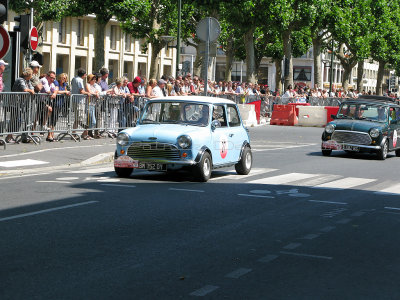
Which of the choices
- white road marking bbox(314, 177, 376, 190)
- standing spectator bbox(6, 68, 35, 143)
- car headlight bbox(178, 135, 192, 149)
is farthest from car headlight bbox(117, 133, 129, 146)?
standing spectator bbox(6, 68, 35, 143)

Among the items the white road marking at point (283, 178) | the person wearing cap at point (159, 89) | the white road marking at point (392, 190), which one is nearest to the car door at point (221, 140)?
the white road marking at point (283, 178)

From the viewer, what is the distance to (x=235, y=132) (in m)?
16.5

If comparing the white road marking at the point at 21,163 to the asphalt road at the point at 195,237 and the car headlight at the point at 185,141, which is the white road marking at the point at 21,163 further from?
the car headlight at the point at 185,141

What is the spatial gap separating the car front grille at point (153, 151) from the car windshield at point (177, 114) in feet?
2.85

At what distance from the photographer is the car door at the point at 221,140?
50.7 feet

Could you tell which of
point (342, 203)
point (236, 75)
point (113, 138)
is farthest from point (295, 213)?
point (236, 75)

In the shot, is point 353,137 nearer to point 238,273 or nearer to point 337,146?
point 337,146

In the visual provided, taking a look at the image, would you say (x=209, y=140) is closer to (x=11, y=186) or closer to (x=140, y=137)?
(x=140, y=137)

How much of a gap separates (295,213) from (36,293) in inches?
223

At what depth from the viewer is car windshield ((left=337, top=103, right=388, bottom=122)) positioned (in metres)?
23.3

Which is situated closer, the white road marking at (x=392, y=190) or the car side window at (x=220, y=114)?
the white road marking at (x=392, y=190)

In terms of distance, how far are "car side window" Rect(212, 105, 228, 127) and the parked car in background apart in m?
7.09

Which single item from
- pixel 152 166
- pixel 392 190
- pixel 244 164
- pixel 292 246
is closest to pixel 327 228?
pixel 292 246

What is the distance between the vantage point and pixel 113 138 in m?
23.7
